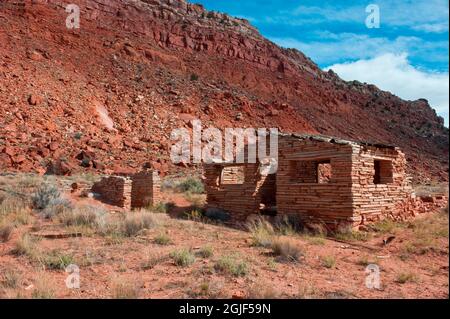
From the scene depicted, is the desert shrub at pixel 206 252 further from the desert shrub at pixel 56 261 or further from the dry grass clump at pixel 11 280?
the dry grass clump at pixel 11 280

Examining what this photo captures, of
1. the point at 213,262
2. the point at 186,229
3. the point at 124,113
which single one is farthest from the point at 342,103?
the point at 213,262

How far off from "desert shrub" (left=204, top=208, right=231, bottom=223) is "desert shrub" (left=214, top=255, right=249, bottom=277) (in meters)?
6.58

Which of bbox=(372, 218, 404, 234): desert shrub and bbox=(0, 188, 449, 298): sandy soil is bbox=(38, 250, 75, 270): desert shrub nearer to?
bbox=(0, 188, 449, 298): sandy soil

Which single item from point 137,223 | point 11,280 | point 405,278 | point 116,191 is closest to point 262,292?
point 405,278

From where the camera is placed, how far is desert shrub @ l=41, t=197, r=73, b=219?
12120mm

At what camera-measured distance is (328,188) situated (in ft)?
37.1

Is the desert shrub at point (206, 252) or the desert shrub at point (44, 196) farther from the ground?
the desert shrub at point (44, 196)

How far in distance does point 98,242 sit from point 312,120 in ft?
106

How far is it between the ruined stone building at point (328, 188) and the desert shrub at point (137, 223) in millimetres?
3817

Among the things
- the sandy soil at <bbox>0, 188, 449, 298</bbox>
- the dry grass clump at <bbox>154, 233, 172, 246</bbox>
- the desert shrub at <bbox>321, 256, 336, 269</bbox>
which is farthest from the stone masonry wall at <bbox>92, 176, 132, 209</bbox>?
Result: the desert shrub at <bbox>321, 256, 336, 269</bbox>

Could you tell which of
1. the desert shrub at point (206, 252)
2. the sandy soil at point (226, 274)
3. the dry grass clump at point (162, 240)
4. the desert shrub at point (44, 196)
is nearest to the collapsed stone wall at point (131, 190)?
the desert shrub at point (44, 196)

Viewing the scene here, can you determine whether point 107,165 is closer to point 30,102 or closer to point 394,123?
point 30,102

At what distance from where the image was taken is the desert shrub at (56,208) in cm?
1212

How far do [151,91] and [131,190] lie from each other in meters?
17.6
